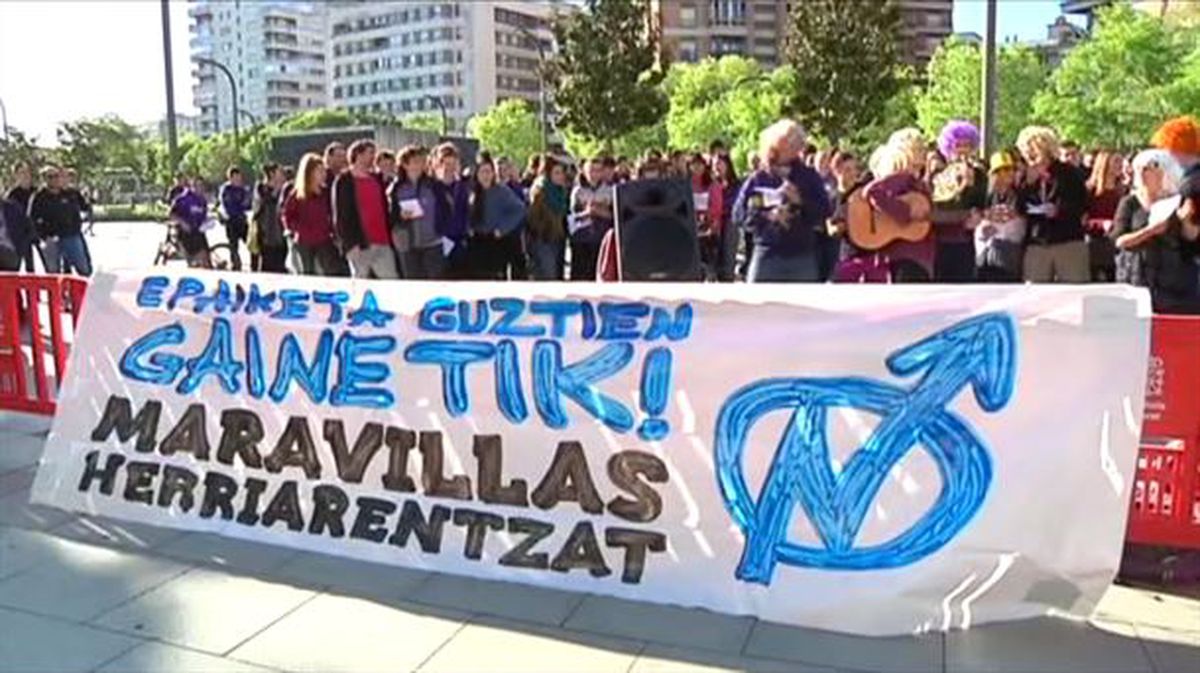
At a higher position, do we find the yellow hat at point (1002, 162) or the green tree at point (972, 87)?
the green tree at point (972, 87)

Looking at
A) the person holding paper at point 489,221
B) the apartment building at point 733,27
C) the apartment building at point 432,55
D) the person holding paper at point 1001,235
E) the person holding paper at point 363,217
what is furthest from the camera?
the apartment building at point 432,55

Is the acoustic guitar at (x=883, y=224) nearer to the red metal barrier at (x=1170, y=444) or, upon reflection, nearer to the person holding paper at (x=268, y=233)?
the red metal barrier at (x=1170, y=444)

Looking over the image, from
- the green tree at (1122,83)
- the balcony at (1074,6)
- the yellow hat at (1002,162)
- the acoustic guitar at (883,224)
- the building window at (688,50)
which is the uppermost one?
the balcony at (1074,6)

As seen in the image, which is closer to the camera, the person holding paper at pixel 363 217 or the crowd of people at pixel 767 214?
the crowd of people at pixel 767 214

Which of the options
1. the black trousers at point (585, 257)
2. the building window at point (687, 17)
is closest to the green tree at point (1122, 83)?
the black trousers at point (585, 257)

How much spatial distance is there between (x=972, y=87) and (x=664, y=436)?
44.7 m

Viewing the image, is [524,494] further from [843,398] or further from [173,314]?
[173,314]

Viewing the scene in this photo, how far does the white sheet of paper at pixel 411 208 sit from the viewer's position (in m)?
8.70

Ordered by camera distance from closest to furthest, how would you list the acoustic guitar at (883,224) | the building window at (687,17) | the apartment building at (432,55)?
the acoustic guitar at (883,224), the building window at (687,17), the apartment building at (432,55)

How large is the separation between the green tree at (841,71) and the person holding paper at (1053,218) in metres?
24.6

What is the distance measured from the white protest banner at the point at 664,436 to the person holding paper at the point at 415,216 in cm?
375

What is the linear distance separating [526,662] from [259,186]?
9.53 m

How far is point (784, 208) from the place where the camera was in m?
5.75

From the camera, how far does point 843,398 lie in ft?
12.1
